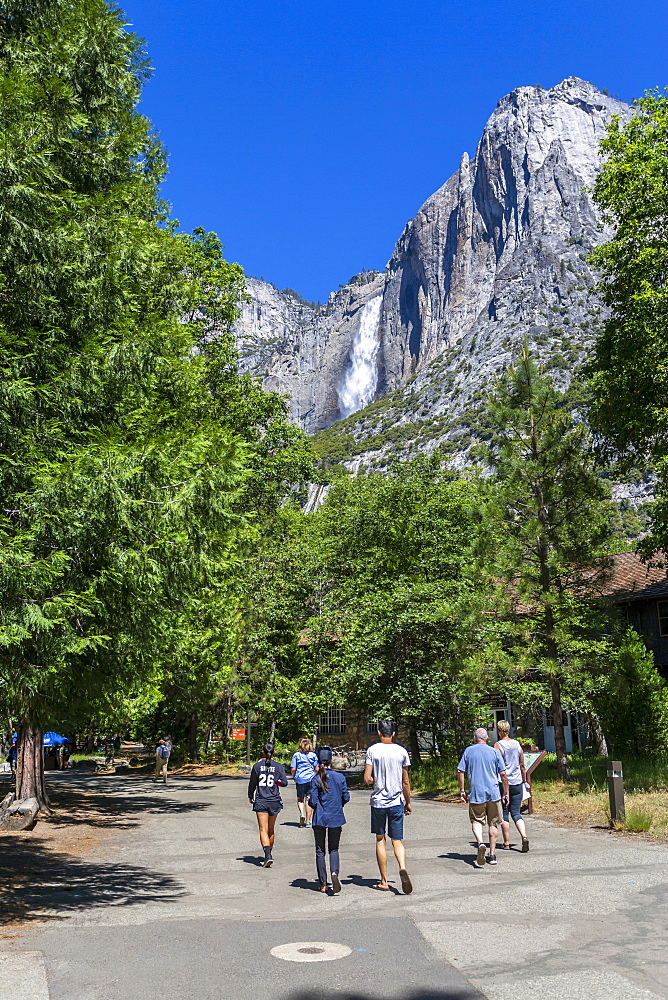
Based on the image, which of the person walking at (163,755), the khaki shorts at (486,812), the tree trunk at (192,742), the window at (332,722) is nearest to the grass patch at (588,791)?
the khaki shorts at (486,812)

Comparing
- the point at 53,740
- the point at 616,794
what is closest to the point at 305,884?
the point at 616,794

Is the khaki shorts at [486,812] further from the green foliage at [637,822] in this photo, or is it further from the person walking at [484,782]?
the green foliage at [637,822]

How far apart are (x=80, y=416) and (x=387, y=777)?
5.07 meters

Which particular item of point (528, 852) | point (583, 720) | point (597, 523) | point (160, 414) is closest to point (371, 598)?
point (597, 523)

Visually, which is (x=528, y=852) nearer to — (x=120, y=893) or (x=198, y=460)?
(x=120, y=893)

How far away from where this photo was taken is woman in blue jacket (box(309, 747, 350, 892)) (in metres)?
9.35

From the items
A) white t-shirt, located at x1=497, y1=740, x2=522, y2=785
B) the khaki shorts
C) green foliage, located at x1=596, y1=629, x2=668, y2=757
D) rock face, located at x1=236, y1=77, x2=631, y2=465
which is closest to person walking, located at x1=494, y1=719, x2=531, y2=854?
white t-shirt, located at x1=497, y1=740, x2=522, y2=785

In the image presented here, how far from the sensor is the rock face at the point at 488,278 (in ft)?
430

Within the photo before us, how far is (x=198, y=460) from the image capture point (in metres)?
8.80

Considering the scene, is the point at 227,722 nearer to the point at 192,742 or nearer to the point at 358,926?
the point at 192,742

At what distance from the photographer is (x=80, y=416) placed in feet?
29.2

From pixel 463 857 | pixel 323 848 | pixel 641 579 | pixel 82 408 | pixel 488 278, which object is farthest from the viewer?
pixel 488 278

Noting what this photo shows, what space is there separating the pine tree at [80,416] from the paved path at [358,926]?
2.35 metres

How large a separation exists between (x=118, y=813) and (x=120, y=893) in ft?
35.8
